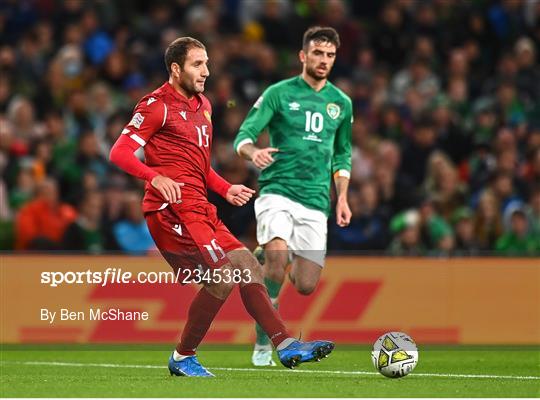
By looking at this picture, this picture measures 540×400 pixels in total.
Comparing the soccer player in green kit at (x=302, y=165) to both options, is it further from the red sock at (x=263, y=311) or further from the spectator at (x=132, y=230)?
the spectator at (x=132, y=230)

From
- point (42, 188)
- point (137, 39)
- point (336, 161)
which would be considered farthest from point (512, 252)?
point (137, 39)

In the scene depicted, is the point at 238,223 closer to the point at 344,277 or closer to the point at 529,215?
the point at 344,277

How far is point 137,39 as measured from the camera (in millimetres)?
19125

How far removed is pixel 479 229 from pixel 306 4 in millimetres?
6145

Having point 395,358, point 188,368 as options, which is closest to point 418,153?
point 395,358

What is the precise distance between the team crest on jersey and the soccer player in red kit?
74.0 inches

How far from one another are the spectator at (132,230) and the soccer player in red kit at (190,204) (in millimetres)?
5569

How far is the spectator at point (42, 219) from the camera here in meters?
15.2

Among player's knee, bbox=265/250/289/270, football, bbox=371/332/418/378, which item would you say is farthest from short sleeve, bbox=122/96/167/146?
football, bbox=371/332/418/378

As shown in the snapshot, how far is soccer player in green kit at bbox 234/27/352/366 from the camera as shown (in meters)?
11.3

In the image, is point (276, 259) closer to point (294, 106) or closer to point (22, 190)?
point (294, 106)

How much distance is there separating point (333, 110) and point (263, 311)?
2.65m

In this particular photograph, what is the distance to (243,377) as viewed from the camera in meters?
9.97

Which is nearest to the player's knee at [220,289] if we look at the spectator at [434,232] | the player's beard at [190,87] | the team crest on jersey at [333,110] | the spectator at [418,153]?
the player's beard at [190,87]
